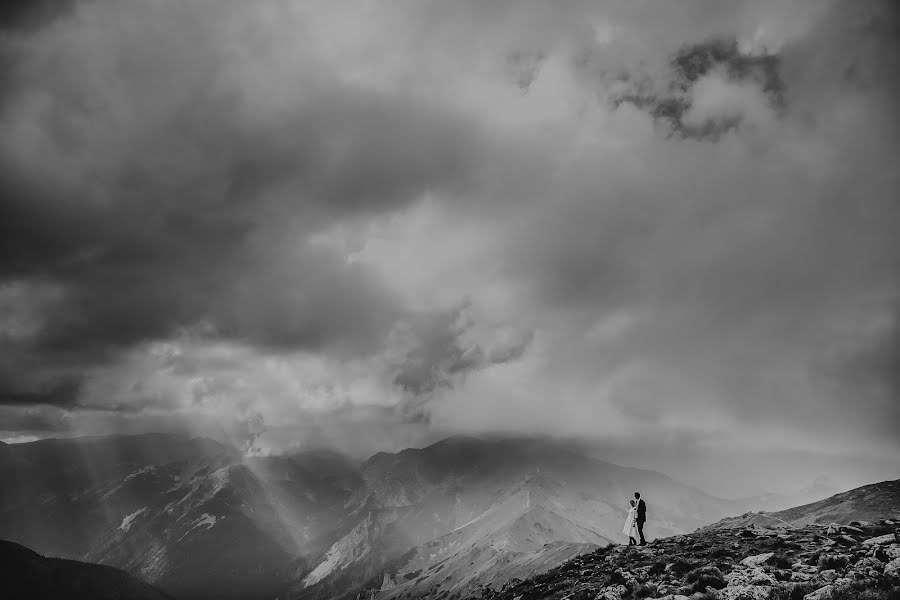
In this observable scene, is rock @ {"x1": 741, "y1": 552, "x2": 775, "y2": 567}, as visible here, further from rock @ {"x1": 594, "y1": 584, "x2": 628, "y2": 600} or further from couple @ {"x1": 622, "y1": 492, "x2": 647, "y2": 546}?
couple @ {"x1": 622, "y1": 492, "x2": 647, "y2": 546}

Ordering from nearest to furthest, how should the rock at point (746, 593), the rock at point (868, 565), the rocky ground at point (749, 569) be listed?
the rocky ground at point (749, 569), the rock at point (868, 565), the rock at point (746, 593)

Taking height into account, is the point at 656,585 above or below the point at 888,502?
above

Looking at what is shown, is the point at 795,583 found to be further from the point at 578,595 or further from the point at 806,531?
the point at 806,531

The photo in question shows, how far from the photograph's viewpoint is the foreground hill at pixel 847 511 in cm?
6994

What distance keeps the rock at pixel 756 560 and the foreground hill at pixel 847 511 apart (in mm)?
35792

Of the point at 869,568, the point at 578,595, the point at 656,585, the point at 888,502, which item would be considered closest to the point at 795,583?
the point at 869,568

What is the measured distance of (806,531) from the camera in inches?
1620

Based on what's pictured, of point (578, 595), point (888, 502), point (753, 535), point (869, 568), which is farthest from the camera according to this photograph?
point (888, 502)

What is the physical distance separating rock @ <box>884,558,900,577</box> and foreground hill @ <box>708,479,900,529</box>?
4382 centimetres

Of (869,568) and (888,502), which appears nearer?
(869,568)

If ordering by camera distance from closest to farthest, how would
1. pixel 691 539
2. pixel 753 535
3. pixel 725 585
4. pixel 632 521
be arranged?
pixel 725 585 → pixel 753 535 → pixel 691 539 → pixel 632 521

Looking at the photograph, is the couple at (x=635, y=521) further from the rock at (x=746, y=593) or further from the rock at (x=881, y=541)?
the rock at (x=746, y=593)

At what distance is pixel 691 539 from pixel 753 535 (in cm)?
540

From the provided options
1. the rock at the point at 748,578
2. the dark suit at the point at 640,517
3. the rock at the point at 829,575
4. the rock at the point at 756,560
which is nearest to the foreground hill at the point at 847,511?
the dark suit at the point at 640,517
